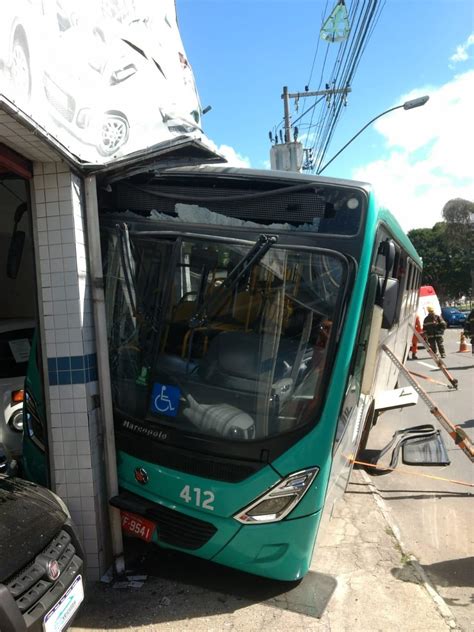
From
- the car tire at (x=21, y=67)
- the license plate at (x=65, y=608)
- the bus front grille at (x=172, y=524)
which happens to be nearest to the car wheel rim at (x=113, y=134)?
the car tire at (x=21, y=67)

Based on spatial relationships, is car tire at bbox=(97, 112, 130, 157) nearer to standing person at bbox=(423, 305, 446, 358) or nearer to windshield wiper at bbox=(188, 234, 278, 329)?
windshield wiper at bbox=(188, 234, 278, 329)

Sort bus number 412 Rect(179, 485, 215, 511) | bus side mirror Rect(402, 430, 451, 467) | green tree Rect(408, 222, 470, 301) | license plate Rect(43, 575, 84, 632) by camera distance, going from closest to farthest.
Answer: license plate Rect(43, 575, 84, 632)
bus number 412 Rect(179, 485, 215, 511)
bus side mirror Rect(402, 430, 451, 467)
green tree Rect(408, 222, 470, 301)

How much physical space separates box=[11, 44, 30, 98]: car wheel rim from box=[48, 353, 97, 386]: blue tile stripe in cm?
162

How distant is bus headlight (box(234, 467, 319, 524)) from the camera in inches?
120

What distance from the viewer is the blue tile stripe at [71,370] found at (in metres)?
3.31

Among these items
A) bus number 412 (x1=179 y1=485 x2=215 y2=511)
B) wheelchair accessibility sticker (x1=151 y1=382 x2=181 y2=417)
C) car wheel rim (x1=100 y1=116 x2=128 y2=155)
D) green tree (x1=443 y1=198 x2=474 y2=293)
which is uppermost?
green tree (x1=443 y1=198 x2=474 y2=293)

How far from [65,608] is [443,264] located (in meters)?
57.8

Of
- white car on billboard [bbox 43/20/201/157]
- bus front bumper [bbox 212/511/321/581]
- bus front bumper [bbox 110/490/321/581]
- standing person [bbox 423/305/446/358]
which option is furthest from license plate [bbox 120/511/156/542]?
standing person [bbox 423/305/446/358]

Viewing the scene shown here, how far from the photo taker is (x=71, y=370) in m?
3.33

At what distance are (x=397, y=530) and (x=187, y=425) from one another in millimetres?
2378

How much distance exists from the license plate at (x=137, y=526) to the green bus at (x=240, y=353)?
0.01 meters

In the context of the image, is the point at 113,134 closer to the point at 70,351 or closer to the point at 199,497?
the point at 70,351

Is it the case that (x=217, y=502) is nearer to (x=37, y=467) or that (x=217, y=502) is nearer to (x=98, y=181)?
(x=37, y=467)

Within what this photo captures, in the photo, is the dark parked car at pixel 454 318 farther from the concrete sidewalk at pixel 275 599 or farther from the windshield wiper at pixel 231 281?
→ the windshield wiper at pixel 231 281
